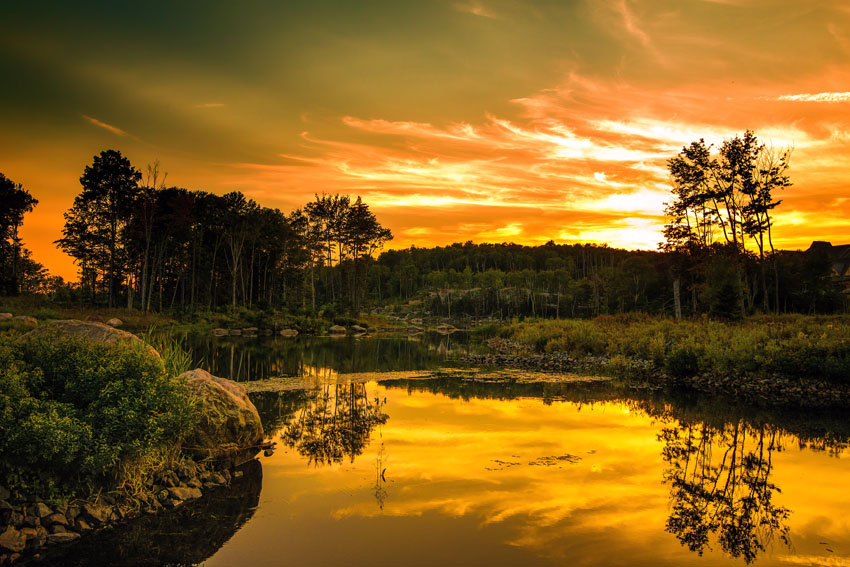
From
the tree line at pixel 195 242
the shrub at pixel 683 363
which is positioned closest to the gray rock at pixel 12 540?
the shrub at pixel 683 363

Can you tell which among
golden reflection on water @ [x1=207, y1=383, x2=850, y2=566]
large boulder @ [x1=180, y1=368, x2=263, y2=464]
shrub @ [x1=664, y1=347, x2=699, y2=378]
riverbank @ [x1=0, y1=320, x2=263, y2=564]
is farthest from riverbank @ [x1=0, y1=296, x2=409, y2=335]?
shrub @ [x1=664, y1=347, x2=699, y2=378]

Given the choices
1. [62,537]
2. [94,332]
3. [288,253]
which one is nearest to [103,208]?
[288,253]

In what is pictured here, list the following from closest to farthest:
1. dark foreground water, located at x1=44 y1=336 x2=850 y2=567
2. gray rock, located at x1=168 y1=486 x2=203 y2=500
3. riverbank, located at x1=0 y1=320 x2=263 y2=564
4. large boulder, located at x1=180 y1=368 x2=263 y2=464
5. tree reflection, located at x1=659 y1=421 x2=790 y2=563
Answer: dark foreground water, located at x1=44 y1=336 x2=850 y2=567, riverbank, located at x1=0 y1=320 x2=263 y2=564, tree reflection, located at x1=659 y1=421 x2=790 y2=563, gray rock, located at x1=168 y1=486 x2=203 y2=500, large boulder, located at x1=180 y1=368 x2=263 y2=464

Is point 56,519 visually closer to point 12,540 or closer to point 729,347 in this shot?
point 12,540

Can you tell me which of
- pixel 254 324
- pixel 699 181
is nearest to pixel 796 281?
pixel 699 181

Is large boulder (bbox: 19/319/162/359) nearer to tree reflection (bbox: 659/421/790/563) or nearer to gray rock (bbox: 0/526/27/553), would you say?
gray rock (bbox: 0/526/27/553)

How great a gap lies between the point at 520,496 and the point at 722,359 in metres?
14.7

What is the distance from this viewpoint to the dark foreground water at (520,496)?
656 cm

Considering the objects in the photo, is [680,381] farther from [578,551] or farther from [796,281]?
[796,281]

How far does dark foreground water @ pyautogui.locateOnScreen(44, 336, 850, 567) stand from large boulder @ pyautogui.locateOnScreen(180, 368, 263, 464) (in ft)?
2.00

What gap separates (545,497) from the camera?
8375 mm

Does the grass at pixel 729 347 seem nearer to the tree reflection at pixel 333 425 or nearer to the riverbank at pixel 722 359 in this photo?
the riverbank at pixel 722 359

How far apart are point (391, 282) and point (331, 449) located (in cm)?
15682

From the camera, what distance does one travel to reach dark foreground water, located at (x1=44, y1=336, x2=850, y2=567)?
6562 mm
